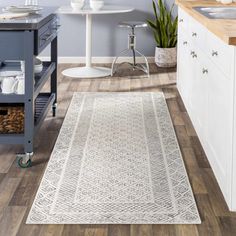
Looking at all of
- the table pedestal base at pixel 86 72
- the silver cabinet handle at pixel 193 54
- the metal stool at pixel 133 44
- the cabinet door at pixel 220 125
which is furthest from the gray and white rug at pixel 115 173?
the metal stool at pixel 133 44

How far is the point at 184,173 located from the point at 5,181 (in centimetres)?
88

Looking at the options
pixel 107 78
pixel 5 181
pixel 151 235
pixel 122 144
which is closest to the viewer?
pixel 151 235

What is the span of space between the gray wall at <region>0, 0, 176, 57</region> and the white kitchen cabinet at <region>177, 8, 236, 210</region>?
6.61 ft

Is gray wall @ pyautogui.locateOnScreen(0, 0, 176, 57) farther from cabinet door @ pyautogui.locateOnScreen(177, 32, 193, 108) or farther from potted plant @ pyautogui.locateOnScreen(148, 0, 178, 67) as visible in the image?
cabinet door @ pyautogui.locateOnScreen(177, 32, 193, 108)

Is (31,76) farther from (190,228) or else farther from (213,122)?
(190,228)

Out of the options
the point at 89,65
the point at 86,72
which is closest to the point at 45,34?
the point at 86,72

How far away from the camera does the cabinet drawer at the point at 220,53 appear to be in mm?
2346

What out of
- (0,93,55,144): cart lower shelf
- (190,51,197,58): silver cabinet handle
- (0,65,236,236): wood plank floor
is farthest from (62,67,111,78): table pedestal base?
(190,51,197,58): silver cabinet handle

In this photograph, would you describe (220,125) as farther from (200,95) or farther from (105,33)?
(105,33)

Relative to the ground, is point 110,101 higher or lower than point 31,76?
lower

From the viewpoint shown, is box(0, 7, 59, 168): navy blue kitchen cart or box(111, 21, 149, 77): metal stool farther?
box(111, 21, 149, 77): metal stool

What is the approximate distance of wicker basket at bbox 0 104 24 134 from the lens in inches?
122

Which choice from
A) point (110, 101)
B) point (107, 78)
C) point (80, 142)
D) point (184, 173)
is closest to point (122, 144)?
point (80, 142)

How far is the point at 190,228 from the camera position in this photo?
2.26 m
